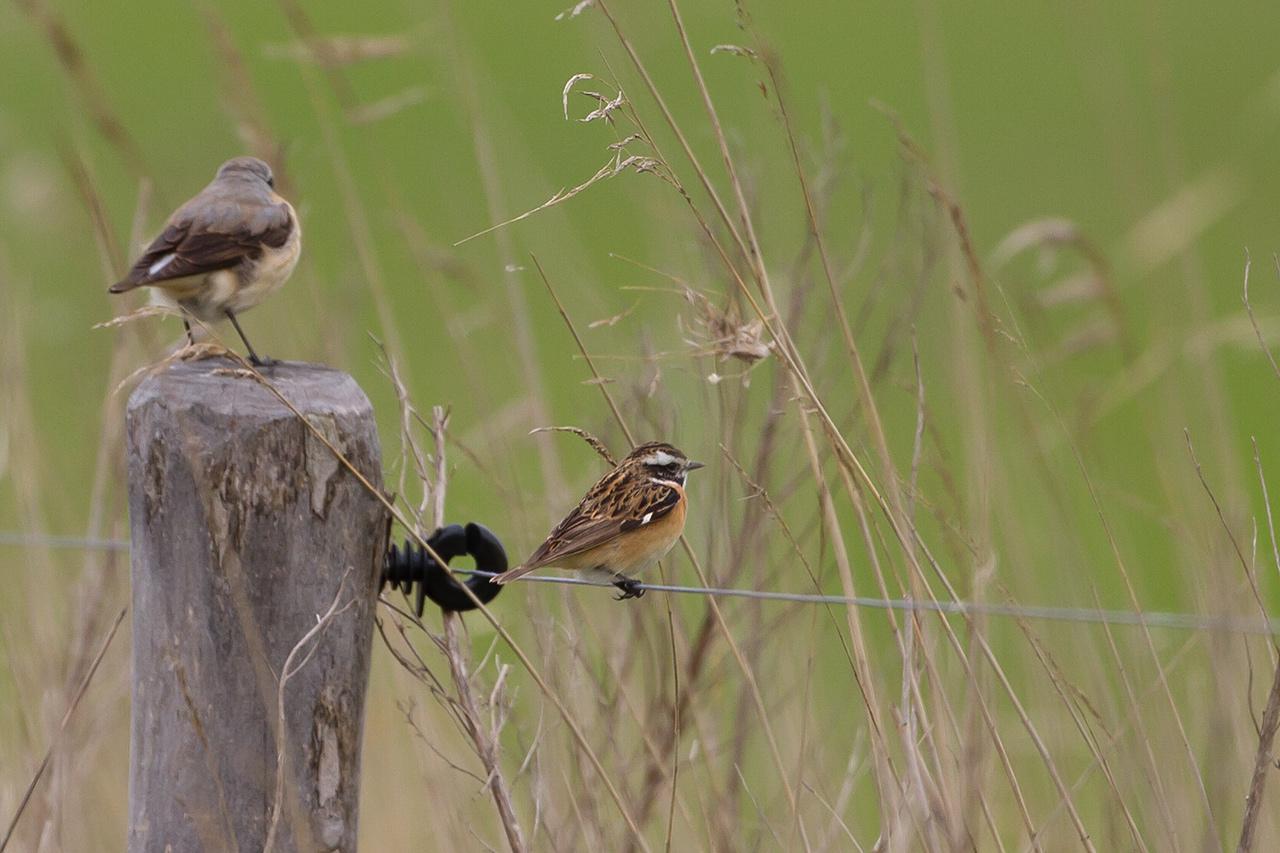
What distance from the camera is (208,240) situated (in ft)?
12.7

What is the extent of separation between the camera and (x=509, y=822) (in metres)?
2.73

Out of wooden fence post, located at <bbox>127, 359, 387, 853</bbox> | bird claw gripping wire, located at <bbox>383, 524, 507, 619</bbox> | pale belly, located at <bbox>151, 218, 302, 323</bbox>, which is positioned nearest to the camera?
wooden fence post, located at <bbox>127, 359, 387, 853</bbox>

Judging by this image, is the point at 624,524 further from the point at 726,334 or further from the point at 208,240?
the point at 208,240

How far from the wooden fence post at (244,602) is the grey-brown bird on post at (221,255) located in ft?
3.91

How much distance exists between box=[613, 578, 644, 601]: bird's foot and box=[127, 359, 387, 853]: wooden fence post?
995 millimetres

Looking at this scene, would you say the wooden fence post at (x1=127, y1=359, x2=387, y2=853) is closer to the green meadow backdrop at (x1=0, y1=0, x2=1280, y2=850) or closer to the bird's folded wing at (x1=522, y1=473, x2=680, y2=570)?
the green meadow backdrop at (x1=0, y1=0, x2=1280, y2=850)

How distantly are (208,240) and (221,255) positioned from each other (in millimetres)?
55

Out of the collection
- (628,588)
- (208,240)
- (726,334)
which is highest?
(208,240)

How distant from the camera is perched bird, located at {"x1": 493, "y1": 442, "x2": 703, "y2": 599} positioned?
12.4 feet

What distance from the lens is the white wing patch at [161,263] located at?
12.3 feet

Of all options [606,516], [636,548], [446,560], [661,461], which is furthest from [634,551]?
[446,560]

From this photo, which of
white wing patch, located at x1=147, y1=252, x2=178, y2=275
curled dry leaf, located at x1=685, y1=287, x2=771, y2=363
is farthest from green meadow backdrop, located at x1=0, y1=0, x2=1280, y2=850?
white wing patch, located at x1=147, y1=252, x2=178, y2=275

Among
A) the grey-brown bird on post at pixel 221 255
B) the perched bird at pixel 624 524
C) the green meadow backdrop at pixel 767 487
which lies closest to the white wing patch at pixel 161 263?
the grey-brown bird on post at pixel 221 255

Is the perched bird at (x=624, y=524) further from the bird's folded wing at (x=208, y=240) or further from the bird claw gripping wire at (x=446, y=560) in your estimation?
the bird's folded wing at (x=208, y=240)
